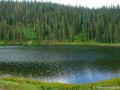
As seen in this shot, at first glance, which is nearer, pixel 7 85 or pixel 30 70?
pixel 7 85

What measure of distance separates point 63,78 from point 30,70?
41.0ft

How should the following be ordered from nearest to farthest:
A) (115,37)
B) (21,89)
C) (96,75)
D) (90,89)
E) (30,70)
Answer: (21,89) < (90,89) < (96,75) < (30,70) < (115,37)

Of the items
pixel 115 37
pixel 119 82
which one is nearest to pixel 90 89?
pixel 119 82

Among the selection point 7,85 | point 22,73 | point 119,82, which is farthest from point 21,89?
point 22,73

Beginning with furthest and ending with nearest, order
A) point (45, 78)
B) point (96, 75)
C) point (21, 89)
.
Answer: point (96, 75), point (45, 78), point (21, 89)

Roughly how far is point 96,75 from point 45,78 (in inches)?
521

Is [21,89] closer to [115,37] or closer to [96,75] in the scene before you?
[96,75]

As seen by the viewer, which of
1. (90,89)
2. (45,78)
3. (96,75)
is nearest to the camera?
(90,89)

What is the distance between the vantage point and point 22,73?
62.2 m

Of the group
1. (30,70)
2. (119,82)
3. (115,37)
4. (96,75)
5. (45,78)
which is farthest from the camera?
(115,37)

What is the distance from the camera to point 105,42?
198750 mm

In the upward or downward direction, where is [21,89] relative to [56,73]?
upward

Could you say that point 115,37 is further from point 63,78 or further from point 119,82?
point 119,82

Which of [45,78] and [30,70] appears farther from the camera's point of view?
[30,70]
